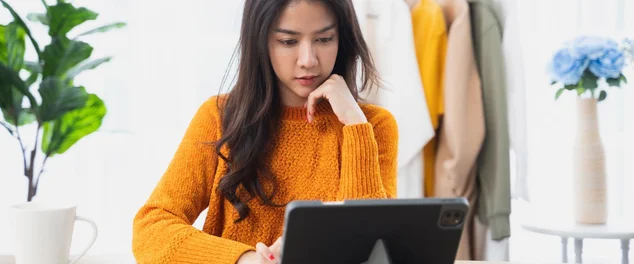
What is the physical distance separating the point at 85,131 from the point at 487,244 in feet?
4.60

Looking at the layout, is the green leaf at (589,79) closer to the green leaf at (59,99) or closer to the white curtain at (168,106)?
the white curtain at (168,106)

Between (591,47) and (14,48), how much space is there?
1.66m

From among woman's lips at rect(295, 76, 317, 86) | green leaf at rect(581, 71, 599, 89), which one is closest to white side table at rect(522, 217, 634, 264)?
green leaf at rect(581, 71, 599, 89)

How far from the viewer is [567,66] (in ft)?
8.04

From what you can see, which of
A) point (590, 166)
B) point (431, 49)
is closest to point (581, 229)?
point (590, 166)

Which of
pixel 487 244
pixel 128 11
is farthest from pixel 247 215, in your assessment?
pixel 128 11

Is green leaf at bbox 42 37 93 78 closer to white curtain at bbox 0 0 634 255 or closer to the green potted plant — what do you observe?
the green potted plant

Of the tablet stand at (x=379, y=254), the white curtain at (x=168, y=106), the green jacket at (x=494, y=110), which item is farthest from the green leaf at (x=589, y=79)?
the tablet stand at (x=379, y=254)

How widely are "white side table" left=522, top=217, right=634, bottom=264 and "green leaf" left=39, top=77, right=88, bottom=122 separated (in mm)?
1443

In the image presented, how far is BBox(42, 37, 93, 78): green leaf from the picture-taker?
1.74 meters

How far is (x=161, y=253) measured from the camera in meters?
1.43

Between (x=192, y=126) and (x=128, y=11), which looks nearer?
(x=192, y=126)

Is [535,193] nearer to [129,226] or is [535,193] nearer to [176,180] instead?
[129,226]

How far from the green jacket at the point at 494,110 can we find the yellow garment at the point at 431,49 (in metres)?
0.12
